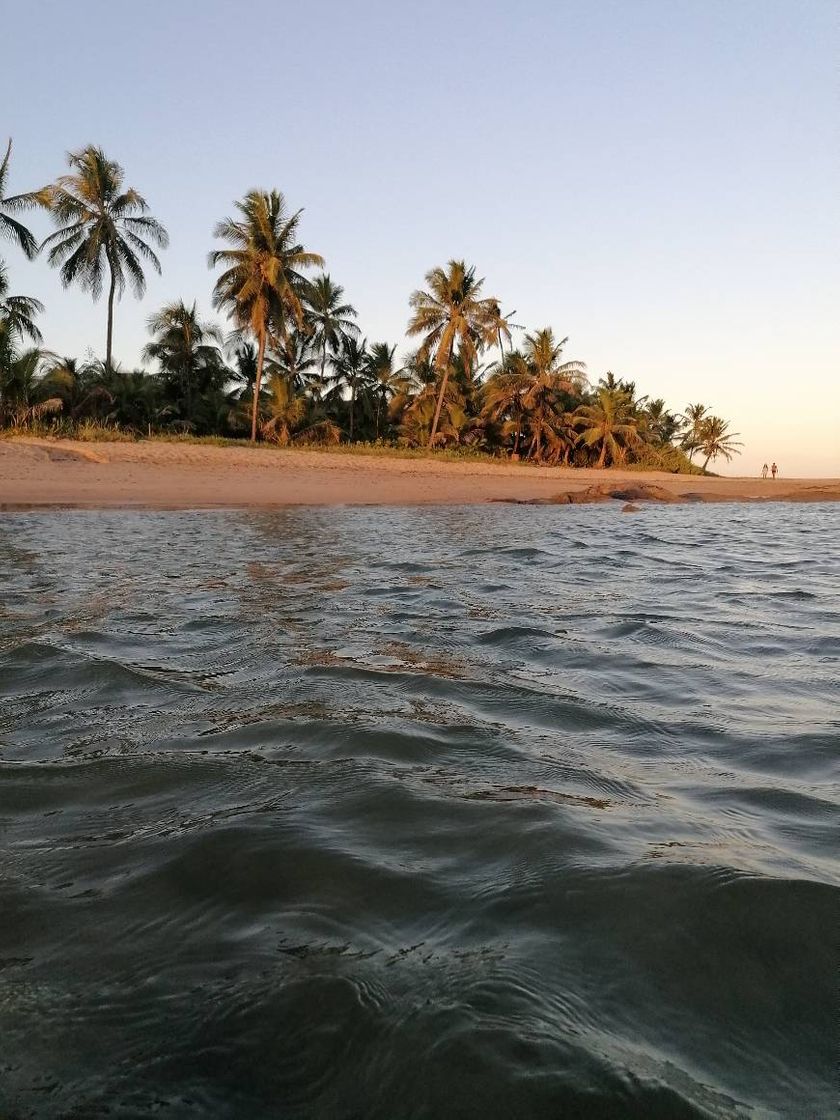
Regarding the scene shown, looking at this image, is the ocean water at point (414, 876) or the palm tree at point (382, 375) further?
the palm tree at point (382, 375)

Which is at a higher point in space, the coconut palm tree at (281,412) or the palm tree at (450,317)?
the palm tree at (450,317)

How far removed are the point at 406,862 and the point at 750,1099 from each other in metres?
0.75

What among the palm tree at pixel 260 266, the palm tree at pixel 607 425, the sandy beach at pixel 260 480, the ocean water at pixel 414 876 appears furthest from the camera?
the palm tree at pixel 607 425

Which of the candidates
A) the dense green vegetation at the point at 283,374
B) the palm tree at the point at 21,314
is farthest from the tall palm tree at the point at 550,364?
the palm tree at the point at 21,314

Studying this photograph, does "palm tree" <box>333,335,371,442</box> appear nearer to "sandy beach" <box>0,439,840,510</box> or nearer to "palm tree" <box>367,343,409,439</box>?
"palm tree" <box>367,343,409,439</box>

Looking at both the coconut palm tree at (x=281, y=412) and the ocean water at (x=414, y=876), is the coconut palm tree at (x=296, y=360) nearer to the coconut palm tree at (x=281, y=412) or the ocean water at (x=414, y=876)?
the coconut palm tree at (x=281, y=412)

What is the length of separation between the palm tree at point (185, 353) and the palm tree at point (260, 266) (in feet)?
11.0

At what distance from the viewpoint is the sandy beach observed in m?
17.0

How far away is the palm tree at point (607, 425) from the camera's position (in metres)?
39.6

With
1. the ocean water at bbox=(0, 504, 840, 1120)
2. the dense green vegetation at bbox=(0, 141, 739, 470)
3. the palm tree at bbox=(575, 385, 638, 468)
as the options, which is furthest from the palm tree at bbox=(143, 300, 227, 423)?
the ocean water at bbox=(0, 504, 840, 1120)

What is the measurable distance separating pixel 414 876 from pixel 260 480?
21.1m

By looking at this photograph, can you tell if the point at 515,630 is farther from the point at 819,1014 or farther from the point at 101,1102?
the point at 101,1102

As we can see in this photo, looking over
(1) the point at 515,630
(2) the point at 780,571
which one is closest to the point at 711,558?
(2) the point at 780,571

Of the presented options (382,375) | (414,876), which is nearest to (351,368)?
(382,375)
